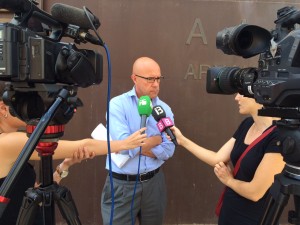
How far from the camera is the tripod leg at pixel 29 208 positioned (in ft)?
4.00

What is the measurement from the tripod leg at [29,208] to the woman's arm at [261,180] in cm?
108

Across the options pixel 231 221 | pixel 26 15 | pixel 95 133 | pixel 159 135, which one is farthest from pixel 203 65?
pixel 26 15

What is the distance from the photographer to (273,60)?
1.11 meters

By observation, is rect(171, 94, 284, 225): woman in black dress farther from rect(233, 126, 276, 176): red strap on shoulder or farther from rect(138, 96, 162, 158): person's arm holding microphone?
rect(138, 96, 162, 158): person's arm holding microphone

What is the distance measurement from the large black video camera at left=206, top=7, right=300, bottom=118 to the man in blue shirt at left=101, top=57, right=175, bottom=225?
1.45 metres

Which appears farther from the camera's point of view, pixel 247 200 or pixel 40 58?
pixel 247 200

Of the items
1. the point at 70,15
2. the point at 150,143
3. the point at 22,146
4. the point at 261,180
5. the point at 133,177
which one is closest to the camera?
the point at 70,15

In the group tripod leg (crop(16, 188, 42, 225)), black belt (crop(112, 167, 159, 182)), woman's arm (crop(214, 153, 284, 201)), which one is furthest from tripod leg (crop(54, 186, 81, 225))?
black belt (crop(112, 167, 159, 182))

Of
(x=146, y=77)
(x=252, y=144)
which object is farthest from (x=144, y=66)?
(x=252, y=144)

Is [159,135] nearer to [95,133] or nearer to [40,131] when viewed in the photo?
[95,133]

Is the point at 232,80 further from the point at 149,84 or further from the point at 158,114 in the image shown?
the point at 149,84

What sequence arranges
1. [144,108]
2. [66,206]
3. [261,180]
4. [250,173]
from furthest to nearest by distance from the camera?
[144,108] → [250,173] → [261,180] → [66,206]

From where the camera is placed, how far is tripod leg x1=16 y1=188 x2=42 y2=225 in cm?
122

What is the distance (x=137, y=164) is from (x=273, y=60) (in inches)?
69.0
